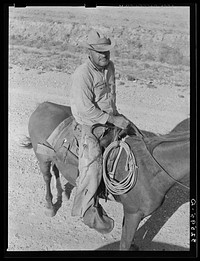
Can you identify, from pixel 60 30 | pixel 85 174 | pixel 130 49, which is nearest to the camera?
pixel 85 174

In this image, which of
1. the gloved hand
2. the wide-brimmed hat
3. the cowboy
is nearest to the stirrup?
the cowboy

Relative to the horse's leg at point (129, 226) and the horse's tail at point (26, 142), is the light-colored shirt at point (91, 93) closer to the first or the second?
the horse's leg at point (129, 226)

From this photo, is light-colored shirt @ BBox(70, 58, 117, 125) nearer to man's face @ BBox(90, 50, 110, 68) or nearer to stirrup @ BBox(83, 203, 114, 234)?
man's face @ BBox(90, 50, 110, 68)

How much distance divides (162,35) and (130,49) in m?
1.15

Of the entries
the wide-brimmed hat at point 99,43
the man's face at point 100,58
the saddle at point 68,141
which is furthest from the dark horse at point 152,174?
the wide-brimmed hat at point 99,43

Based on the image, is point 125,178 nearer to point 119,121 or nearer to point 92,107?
point 119,121

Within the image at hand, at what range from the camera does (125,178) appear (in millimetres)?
3943

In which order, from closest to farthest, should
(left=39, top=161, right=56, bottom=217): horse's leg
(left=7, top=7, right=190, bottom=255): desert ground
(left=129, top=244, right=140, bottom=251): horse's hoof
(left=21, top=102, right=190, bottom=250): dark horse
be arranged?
1. (left=21, top=102, right=190, bottom=250): dark horse
2. (left=129, top=244, right=140, bottom=251): horse's hoof
3. (left=7, top=7, right=190, bottom=255): desert ground
4. (left=39, top=161, right=56, bottom=217): horse's leg

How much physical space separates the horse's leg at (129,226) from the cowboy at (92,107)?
0.27m

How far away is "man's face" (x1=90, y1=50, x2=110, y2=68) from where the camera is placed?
3.82m

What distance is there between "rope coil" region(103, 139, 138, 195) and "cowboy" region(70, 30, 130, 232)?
7cm
